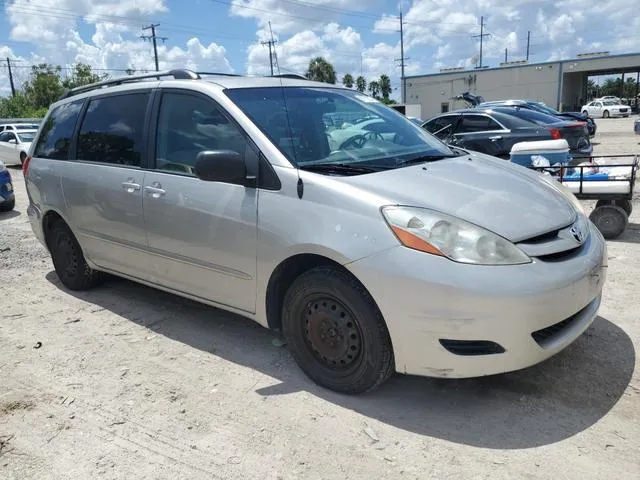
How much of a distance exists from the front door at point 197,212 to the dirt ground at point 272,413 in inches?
20.8

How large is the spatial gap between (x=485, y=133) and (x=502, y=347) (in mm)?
9132

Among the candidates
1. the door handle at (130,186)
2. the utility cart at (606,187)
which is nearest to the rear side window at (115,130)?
the door handle at (130,186)

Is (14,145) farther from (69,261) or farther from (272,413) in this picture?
(272,413)

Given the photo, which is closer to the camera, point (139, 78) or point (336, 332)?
point (336, 332)

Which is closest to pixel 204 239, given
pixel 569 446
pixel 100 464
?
pixel 100 464

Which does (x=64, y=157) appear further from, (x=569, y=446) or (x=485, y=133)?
(x=485, y=133)

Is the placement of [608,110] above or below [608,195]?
below

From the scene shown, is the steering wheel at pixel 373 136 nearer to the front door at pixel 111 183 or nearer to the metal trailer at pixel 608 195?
the front door at pixel 111 183

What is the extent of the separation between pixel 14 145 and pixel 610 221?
66.4ft

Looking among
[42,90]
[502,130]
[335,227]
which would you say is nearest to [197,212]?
[335,227]

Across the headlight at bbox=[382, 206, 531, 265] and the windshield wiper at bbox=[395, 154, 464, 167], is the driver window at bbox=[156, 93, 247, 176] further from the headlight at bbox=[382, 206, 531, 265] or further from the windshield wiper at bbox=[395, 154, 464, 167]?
the headlight at bbox=[382, 206, 531, 265]

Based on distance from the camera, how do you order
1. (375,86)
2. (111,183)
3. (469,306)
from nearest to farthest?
(469,306)
(111,183)
(375,86)

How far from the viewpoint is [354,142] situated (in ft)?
12.1

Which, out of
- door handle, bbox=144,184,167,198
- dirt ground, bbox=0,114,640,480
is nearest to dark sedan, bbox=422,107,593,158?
dirt ground, bbox=0,114,640,480
